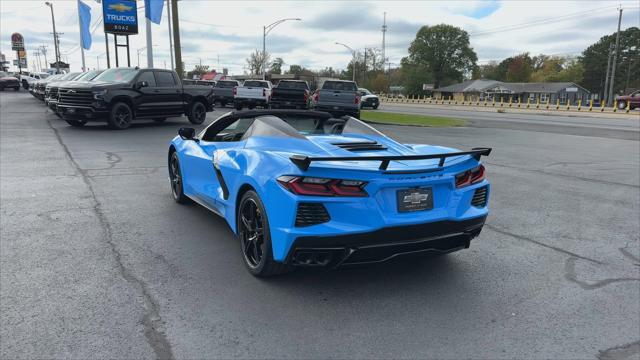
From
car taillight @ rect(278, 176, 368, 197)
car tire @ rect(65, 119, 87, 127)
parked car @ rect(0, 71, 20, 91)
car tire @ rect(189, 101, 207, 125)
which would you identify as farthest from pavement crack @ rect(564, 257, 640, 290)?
parked car @ rect(0, 71, 20, 91)

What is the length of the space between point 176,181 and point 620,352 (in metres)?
5.07

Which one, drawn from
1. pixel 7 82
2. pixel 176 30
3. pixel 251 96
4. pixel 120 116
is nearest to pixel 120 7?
pixel 176 30

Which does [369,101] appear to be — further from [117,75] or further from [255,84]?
[117,75]

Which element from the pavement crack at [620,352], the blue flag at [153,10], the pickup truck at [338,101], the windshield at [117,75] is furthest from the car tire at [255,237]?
the blue flag at [153,10]

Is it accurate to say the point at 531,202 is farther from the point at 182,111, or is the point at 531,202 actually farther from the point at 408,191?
the point at 182,111

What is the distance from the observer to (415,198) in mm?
3420

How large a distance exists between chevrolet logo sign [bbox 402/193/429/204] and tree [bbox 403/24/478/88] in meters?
113

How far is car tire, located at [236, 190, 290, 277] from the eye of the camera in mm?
3631

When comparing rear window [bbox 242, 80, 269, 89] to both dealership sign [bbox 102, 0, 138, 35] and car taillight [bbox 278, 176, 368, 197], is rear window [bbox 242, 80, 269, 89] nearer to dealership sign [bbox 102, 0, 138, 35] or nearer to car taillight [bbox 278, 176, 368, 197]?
dealership sign [bbox 102, 0, 138, 35]

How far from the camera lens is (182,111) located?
17.0 m

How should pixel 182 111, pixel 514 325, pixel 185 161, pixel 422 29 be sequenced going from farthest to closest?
pixel 422 29 < pixel 182 111 < pixel 185 161 < pixel 514 325

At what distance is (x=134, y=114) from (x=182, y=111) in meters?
2.00

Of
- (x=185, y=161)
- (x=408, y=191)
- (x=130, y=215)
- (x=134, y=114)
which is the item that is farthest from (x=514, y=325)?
(x=134, y=114)

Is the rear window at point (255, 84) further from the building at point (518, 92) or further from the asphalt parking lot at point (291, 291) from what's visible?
the building at point (518, 92)
